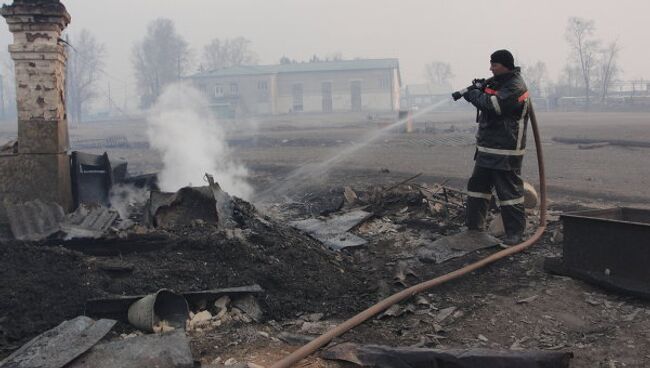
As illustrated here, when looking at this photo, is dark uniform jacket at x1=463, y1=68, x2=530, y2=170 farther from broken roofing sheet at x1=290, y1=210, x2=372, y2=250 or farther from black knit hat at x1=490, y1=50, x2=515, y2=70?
Answer: broken roofing sheet at x1=290, y1=210, x2=372, y2=250

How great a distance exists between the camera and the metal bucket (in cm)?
396

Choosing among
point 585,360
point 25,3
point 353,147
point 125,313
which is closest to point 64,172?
point 25,3

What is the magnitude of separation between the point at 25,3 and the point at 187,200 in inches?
127

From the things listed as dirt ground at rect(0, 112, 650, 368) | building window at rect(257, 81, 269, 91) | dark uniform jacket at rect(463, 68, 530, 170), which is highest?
building window at rect(257, 81, 269, 91)

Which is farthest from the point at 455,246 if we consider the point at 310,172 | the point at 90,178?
the point at 310,172

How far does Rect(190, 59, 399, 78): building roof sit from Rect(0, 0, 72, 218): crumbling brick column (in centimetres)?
5924

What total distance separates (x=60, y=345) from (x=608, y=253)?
426 centimetres

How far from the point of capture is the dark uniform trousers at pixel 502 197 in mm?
5879

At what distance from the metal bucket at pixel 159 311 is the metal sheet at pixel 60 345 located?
273 millimetres

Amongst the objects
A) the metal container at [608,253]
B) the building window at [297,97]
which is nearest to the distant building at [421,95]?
the building window at [297,97]

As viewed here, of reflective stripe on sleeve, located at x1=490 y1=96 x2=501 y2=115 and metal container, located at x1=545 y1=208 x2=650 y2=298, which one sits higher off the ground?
reflective stripe on sleeve, located at x1=490 y1=96 x2=501 y2=115

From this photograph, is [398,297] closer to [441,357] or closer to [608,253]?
[441,357]

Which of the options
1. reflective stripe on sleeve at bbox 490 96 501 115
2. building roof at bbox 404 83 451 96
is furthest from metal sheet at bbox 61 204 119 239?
building roof at bbox 404 83 451 96

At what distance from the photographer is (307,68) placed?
66.9 meters
